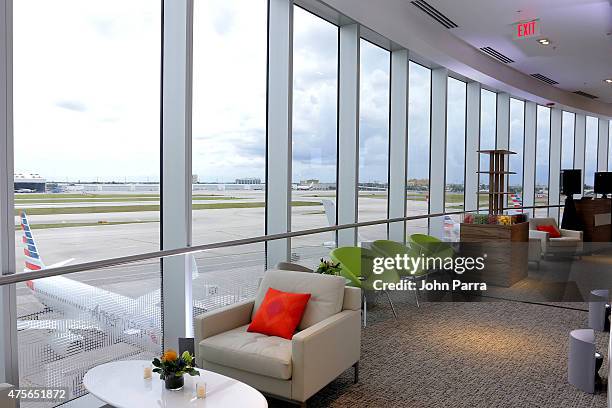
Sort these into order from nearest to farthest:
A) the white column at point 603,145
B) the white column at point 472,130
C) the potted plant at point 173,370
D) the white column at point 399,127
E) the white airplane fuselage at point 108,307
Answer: the potted plant at point 173,370 → the white airplane fuselage at point 108,307 → the white column at point 399,127 → the white column at point 472,130 → the white column at point 603,145

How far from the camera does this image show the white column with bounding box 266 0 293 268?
5691 millimetres

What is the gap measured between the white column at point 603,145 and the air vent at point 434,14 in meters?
9.96

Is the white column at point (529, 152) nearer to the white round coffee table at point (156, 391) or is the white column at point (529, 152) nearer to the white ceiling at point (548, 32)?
the white ceiling at point (548, 32)

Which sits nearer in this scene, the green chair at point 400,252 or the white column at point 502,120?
the green chair at point 400,252

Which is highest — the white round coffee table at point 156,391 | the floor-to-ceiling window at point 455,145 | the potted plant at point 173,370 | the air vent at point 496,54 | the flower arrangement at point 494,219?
the air vent at point 496,54

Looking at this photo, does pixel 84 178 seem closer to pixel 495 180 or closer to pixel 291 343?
pixel 291 343

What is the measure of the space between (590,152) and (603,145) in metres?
0.58

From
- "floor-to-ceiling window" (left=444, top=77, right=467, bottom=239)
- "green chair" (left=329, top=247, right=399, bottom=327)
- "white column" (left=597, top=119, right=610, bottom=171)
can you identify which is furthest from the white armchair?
"white column" (left=597, top=119, right=610, bottom=171)

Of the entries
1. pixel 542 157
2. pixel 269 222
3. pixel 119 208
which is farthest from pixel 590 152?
pixel 119 208

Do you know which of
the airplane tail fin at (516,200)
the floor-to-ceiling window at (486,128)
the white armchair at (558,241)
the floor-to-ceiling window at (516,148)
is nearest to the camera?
the white armchair at (558,241)

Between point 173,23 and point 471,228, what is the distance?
5392 mm

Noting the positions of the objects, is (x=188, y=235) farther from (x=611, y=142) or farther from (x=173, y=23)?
(x=611, y=142)

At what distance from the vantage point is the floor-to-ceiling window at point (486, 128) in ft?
34.5

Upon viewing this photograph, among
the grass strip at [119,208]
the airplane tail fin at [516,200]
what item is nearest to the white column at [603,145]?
the airplane tail fin at [516,200]
